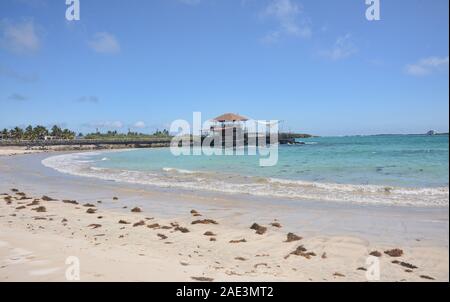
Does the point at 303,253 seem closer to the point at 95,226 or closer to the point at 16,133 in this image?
the point at 95,226

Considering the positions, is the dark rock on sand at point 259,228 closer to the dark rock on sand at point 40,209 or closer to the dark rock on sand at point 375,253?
the dark rock on sand at point 375,253

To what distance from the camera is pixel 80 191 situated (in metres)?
15.7

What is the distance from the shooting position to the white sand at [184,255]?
5.05m

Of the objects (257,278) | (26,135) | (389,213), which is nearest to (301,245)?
Answer: (257,278)

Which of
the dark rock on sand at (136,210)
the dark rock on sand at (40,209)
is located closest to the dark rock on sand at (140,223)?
the dark rock on sand at (136,210)

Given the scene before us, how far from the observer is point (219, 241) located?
24.1 ft

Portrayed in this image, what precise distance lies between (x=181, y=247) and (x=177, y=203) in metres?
5.55

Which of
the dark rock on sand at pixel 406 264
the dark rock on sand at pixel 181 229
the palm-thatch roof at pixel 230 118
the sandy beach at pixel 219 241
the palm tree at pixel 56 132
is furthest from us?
the palm tree at pixel 56 132

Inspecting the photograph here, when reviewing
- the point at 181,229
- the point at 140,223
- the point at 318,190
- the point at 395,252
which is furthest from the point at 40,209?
the point at 318,190

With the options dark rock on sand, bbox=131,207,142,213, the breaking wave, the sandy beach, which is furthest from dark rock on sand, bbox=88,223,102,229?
the breaking wave

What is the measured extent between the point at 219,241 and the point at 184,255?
1220 millimetres

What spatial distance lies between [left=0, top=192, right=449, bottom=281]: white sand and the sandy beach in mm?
16

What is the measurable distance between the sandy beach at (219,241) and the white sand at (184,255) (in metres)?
0.02

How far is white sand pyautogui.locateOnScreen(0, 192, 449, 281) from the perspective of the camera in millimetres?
5051
